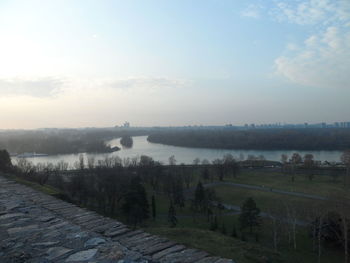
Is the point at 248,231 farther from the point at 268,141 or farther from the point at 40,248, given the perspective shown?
the point at 268,141

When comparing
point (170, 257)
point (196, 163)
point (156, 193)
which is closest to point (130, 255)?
point (170, 257)

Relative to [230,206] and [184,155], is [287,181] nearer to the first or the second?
[230,206]

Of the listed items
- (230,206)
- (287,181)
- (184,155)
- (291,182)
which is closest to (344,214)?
(230,206)

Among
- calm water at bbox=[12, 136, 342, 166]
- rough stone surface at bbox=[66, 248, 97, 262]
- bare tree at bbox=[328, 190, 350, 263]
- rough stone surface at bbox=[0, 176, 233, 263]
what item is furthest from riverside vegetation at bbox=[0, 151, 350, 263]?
calm water at bbox=[12, 136, 342, 166]

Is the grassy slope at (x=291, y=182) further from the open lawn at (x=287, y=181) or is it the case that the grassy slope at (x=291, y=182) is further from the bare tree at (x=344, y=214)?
the bare tree at (x=344, y=214)

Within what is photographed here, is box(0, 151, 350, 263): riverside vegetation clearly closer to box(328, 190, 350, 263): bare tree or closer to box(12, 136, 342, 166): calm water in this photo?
box(328, 190, 350, 263): bare tree

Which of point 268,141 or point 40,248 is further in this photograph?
point 268,141
